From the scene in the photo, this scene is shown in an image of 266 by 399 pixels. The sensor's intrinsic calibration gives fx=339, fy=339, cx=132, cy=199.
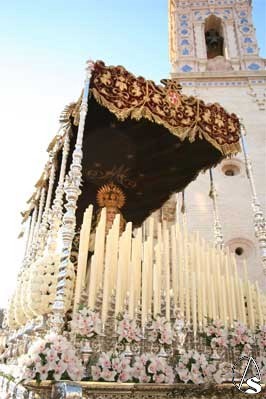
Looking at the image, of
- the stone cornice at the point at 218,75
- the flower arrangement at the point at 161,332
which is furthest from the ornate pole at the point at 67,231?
the stone cornice at the point at 218,75

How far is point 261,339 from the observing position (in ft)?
13.2

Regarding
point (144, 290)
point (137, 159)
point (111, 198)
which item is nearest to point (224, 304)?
point (144, 290)

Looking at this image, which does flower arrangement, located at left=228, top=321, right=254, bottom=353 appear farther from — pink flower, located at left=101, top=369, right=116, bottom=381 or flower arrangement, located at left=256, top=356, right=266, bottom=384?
pink flower, located at left=101, top=369, right=116, bottom=381

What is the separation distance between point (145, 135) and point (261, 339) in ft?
11.2

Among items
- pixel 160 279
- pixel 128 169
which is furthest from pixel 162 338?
pixel 128 169

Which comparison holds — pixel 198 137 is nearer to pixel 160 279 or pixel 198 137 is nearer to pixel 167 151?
pixel 167 151

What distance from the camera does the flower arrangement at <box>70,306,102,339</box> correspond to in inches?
121

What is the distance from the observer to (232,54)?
11602mm

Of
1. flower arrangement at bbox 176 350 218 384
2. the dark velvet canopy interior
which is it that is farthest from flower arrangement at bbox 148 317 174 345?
the dark velvet canopy interior

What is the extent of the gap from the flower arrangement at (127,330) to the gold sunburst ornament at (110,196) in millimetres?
3443

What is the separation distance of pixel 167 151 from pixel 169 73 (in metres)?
5.88

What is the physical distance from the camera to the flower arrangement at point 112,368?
2969 millimetres

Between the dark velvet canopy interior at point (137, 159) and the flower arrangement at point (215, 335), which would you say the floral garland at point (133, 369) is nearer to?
the flower arrangement at point (215, 335)

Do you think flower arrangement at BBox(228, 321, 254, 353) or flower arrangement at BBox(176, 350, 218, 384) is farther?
flower arrangement at BBox(228, 321, 254, 353)
